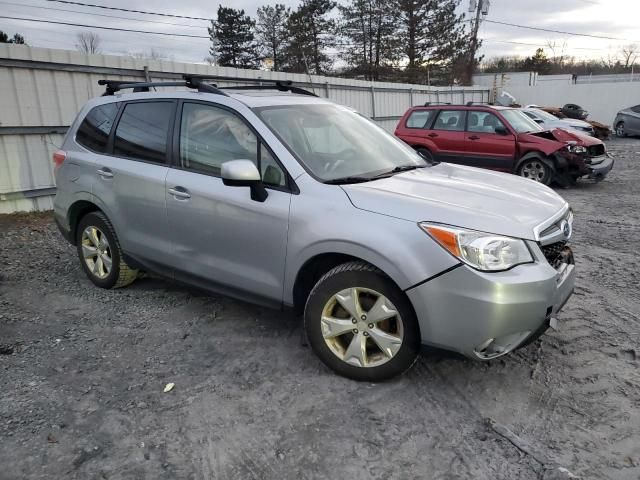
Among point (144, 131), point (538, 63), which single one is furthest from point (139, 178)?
point (538, 63)

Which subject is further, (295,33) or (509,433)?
(295,33)

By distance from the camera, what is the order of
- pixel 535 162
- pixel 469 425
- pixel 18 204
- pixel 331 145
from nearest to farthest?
pixel 469 425
pixel 331 145
pixel 18 204
pixel 535 162

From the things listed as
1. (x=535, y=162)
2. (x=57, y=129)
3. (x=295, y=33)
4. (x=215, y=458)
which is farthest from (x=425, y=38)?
(x=215, y=458)

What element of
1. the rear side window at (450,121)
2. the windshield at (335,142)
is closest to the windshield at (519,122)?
the rear side window at (450,121)

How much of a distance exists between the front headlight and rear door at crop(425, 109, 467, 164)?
8.13 metres

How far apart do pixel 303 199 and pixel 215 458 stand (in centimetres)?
152

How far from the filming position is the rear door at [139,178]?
3.78 metres

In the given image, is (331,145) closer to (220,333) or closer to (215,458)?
(220,333)

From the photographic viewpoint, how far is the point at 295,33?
34688mm

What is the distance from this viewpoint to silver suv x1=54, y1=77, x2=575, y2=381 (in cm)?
261

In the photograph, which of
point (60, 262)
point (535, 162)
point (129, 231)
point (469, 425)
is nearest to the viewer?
point (469, 425)

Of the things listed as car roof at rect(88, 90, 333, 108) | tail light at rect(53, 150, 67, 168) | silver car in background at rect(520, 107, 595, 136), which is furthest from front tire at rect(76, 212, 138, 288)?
silver car in background at rect(520, 107, 595, 136)

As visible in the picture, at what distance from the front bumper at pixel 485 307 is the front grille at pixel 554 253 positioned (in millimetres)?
207

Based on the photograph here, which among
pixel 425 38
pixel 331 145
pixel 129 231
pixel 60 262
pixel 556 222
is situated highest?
pixel 425 38
